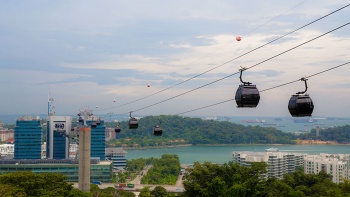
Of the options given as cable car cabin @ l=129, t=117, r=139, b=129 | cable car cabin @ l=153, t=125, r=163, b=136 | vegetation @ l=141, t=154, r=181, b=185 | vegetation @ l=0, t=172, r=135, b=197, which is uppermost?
cable car cabin @ l=129, t=117, r=139, b=129

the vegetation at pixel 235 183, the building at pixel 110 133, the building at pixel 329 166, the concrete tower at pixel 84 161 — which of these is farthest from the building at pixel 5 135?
the vegetation at pixel 235 183

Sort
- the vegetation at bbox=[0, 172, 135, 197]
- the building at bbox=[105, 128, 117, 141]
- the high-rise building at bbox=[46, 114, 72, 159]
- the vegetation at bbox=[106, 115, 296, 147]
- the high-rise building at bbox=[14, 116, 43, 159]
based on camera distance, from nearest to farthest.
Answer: the vegetation at bbox=[0, 172, 135, 197], the high-rise building at bbox=[14, 116, 43, 159], the high-rise building at bbox=[46, 114, 72, 159], the vegetation at bbox=[106, 115, 296, 147], the building at bbox=[105, 128, 117, 141]

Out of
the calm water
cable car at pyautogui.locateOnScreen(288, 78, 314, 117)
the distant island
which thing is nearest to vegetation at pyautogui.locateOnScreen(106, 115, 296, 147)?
the distant island

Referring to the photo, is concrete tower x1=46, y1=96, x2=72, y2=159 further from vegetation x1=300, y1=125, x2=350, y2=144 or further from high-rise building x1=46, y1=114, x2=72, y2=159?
vegetation x1=300, y1=125, x2=350, y2=144

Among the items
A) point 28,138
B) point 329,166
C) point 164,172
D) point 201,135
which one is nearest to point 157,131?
point 329,166

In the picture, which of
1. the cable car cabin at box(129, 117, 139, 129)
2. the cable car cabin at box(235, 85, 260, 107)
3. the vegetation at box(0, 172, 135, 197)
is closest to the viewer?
the cable car cabin at box(235, 85, 260, 107)

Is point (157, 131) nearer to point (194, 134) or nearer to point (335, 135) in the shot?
point (194, 134)
